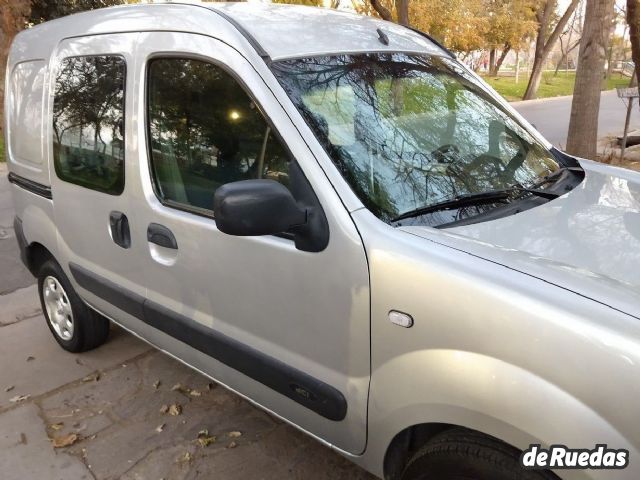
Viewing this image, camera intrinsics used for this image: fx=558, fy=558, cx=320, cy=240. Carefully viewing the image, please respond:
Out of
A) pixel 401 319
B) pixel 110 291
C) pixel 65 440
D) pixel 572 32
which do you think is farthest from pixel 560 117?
pixel 572 32

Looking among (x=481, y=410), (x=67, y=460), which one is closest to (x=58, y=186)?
(x=67, y=460)

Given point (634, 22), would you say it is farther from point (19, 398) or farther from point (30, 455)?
point (30, 455)

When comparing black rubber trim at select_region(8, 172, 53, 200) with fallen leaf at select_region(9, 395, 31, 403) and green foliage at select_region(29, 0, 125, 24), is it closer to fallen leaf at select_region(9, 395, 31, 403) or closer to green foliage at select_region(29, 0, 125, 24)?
fallen leaf at select_region(9, 395, 31, 403)

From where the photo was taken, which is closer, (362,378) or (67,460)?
(362,378)

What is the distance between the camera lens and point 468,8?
81.2 feet

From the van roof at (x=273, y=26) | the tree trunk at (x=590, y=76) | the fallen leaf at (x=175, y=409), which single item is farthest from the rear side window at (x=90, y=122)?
the tree trunk at (x=590, y=76)

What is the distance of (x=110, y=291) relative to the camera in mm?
2910

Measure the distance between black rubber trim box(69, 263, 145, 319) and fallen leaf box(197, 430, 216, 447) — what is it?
2.24ft

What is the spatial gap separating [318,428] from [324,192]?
90cm

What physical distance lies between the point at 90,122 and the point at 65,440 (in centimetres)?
162

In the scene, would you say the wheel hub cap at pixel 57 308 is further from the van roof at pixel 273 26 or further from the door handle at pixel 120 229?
the van roof at pixel 273 26

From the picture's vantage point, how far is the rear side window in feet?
8.73

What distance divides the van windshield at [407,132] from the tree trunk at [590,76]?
578cm

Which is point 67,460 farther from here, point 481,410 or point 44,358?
point 481,410
